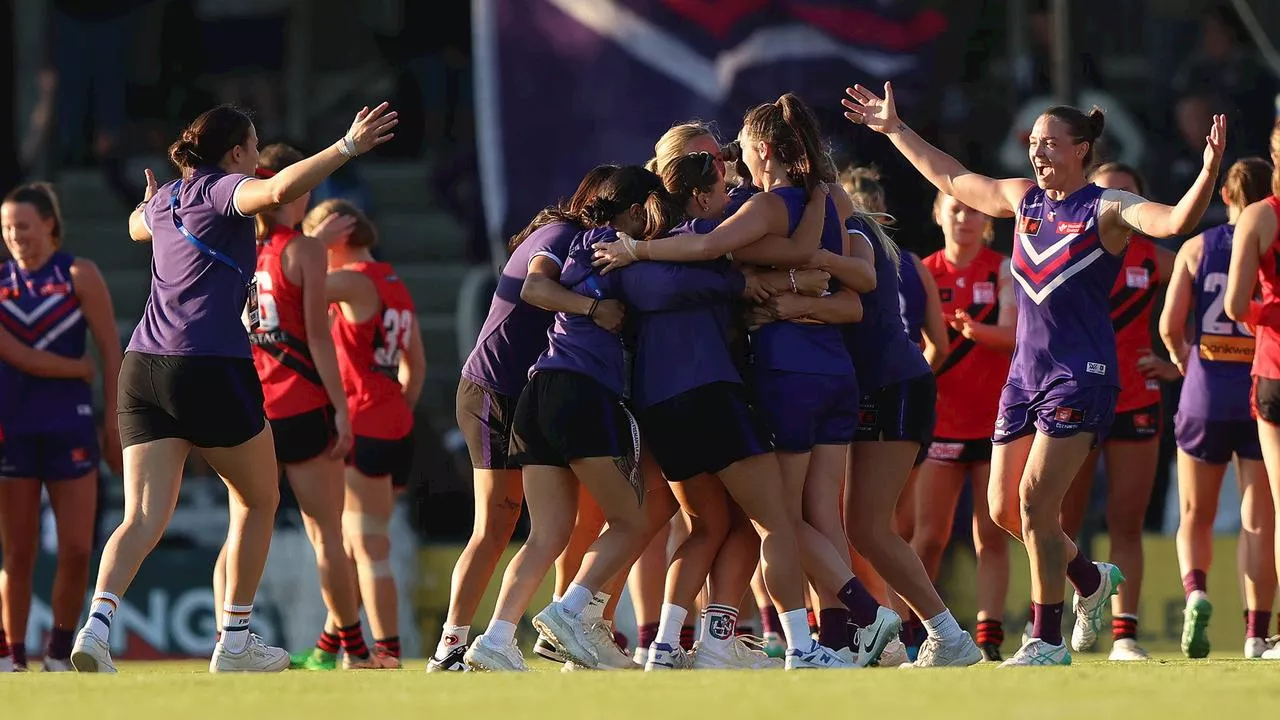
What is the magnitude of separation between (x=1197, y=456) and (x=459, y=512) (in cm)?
517

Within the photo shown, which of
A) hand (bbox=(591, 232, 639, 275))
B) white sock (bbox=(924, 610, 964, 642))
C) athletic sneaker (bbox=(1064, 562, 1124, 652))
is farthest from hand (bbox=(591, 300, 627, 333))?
athletic sneaker (bbox=(1064, 562, 1124, 652))

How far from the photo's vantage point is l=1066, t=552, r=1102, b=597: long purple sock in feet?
25.1

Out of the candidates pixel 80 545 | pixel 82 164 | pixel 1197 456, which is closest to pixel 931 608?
pixel 1197 456

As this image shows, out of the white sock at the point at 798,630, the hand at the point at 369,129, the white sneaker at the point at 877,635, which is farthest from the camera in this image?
the white sneaker at the point at 877,635

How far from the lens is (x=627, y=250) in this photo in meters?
6.82

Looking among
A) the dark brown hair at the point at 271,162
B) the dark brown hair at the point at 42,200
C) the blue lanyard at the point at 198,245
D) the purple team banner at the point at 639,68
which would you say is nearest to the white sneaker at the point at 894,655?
the blue lanyard at the point at 198,245

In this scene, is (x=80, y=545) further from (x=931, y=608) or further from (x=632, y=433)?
(x=931, y=608)

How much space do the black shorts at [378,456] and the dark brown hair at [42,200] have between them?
5.13ft

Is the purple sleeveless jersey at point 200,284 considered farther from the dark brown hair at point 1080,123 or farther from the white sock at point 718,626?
the dark brown hair at point 1080,123

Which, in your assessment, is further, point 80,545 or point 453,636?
point 80,545

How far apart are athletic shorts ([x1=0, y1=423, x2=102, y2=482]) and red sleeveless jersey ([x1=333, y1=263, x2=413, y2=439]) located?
1188 millimetres

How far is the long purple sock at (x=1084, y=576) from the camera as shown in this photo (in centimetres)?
766

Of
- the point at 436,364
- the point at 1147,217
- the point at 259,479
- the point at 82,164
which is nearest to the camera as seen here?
the point at 1147,217

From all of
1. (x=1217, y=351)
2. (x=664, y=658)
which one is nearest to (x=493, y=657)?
(x=664, y=658)
